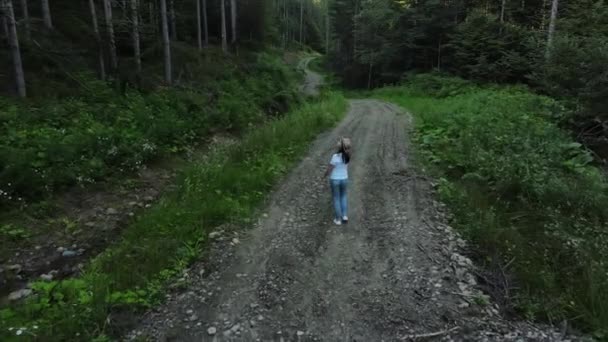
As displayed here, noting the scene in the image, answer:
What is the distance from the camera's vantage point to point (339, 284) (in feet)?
14.7

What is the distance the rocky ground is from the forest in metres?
0.35

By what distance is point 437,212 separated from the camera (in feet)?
20.9

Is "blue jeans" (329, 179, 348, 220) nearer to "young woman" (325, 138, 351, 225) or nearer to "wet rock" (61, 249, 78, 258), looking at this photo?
"young woman" (325, 138, 351, 225)

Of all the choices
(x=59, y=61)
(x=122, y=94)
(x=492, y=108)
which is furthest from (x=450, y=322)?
(x=59, y=61)

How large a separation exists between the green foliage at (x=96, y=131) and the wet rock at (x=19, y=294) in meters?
2.32

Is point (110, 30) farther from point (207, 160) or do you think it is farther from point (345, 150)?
point (345, 150)

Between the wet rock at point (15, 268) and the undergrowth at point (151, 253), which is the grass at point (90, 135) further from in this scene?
the undergrowth at point (151, 253)

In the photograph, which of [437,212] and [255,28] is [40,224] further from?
[255,28]

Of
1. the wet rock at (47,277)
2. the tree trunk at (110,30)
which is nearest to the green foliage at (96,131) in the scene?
the wet rock at (47,277)

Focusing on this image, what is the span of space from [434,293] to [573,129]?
9.19 meters

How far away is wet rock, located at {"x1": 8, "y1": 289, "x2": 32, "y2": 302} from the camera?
4.39 meters

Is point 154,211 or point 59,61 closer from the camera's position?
point 154,211

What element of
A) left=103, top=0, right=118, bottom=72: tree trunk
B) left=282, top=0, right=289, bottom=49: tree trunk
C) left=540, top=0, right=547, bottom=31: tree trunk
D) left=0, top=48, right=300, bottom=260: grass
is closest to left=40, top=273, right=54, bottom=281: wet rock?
left=0, top=48, right=300, bottom=260: grass

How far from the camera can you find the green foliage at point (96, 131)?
21.6ft
